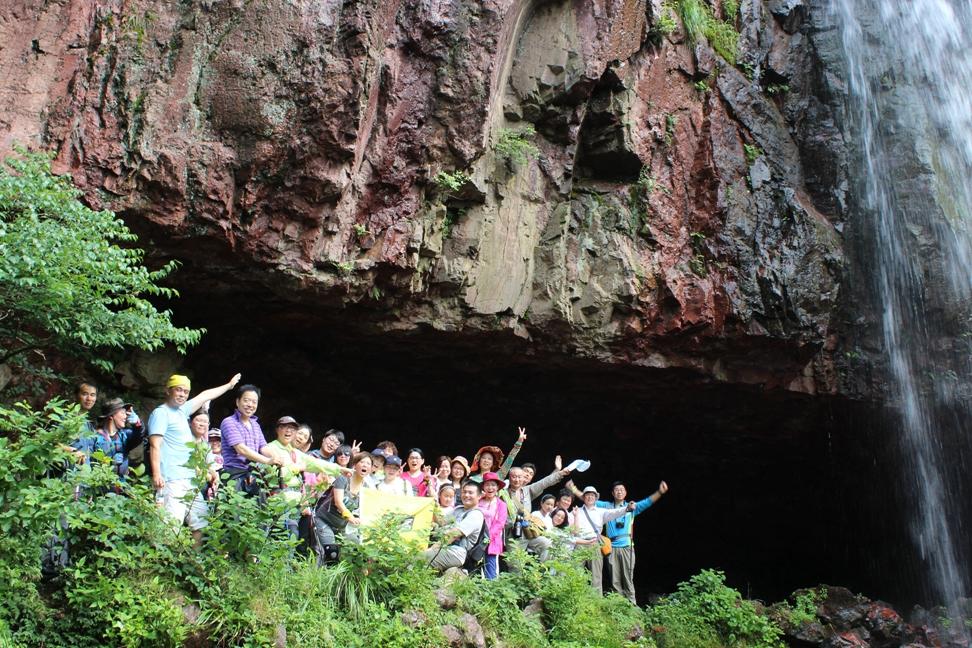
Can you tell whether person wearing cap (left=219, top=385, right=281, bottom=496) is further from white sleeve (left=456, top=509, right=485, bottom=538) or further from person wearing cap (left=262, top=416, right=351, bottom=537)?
white sleeve (left=456, top=509, right=485, bottom=538)

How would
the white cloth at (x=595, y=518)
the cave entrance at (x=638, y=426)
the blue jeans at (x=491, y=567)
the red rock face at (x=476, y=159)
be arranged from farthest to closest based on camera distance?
1. the cave entrance at (x=638, y=426)
2. the white cloth at (x=595, y=518)
3. the red rock face at (x=476, y=159)
4. the blue jeans at (x=491, y=567)

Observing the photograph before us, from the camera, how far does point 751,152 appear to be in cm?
1425

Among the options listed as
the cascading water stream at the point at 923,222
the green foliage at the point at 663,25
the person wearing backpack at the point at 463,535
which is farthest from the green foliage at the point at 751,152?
the person wearing backpack at the point at 463,535

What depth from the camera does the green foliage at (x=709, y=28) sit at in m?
14.1

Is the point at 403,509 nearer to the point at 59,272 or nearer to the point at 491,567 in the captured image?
the point at 491,567

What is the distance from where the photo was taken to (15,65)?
9.04m

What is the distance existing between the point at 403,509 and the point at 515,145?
601 centimetres

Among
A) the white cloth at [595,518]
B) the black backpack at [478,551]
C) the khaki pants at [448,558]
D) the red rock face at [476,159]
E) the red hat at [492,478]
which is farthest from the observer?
the white cloth at [595,518]

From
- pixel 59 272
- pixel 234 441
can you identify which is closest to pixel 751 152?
pixel 234 441

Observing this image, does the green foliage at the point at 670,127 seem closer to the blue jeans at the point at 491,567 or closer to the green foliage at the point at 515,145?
the green foliage at the point at 515,145

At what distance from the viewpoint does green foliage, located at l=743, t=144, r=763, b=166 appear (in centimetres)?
1417

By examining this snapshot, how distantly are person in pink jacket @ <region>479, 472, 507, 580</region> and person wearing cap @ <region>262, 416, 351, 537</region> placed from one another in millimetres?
1586

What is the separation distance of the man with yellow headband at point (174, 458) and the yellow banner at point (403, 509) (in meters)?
1.54

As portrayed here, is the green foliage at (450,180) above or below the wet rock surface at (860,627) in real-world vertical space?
above
